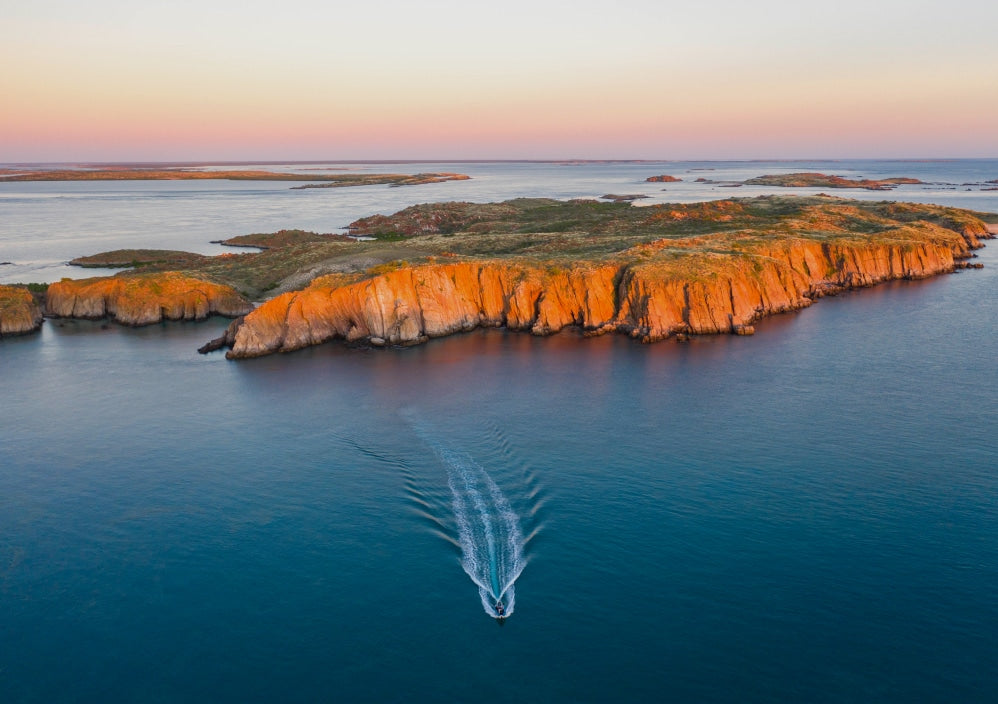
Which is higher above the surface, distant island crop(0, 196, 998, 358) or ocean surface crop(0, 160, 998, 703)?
distant island crop(0, 196, 998, 358)

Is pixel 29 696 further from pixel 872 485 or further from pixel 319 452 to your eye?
pixel 872 485

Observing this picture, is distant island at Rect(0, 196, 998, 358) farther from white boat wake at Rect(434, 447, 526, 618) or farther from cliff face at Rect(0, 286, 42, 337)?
white boat wake at Rect(434, 447, 526, 618)

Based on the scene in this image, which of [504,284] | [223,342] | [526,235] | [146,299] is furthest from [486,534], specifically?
[526,235]

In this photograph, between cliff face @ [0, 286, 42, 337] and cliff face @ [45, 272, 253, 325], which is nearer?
cliff face @ [0, 286, 42, 337]

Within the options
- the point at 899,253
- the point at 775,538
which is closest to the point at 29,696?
the point at 775,538

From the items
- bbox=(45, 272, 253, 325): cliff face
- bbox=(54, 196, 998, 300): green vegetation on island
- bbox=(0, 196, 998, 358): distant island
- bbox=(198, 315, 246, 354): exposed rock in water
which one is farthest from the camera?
bbox=(54, 196, 998, 300): green vegetation on island

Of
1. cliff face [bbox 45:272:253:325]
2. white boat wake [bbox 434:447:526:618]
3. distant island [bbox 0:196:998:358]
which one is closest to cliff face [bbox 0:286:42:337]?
distant island [bbox 0:196:998:358]

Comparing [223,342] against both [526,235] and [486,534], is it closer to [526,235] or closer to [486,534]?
[486,534]
